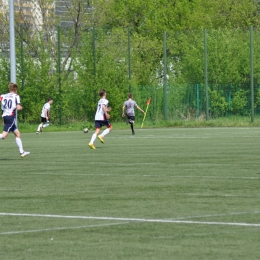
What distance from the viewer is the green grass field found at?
838cm

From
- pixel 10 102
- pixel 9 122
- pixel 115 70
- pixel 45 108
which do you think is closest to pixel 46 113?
pixel 45 108

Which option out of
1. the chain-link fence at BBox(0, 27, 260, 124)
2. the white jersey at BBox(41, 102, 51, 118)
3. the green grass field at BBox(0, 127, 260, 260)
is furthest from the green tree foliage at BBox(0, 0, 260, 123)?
the green grass field at BBox(0, 127, 260, 260)

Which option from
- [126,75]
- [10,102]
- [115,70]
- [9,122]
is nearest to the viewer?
[10,102]

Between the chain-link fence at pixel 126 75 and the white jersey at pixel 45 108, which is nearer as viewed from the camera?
the white jersey at pixel 45 108

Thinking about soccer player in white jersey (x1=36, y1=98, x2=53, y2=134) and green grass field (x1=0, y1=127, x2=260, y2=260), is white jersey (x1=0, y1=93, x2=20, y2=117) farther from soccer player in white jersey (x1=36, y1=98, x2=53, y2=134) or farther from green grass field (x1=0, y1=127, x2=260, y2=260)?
soccer player in white jersey (x1=36, y1=98, x2=53, y2=134)

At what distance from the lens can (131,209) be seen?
1145 centimetres

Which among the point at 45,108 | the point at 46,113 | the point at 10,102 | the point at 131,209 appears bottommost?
the point at 131,209

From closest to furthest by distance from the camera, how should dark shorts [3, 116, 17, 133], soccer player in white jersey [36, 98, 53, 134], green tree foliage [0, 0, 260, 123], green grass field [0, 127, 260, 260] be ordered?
green grass field [0, 127, 260, 260], dark shorts [3, 116, 17, 133], soccer player in white jersey [36, 98, 53, 134], green tree foliage [0, 0, 260, 123]

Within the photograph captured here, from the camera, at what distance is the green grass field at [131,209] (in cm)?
838

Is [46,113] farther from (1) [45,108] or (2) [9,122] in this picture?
(2) [9,122]

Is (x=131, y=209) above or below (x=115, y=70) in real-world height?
below

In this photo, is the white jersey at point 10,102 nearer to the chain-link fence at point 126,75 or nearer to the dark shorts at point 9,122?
the dark shorts at point 9,122

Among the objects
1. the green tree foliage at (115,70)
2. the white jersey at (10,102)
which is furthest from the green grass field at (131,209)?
the green tree foliage at (115,70)

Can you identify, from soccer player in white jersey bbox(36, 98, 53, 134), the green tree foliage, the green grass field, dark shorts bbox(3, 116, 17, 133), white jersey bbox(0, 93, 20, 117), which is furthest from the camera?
the green tree foliage
